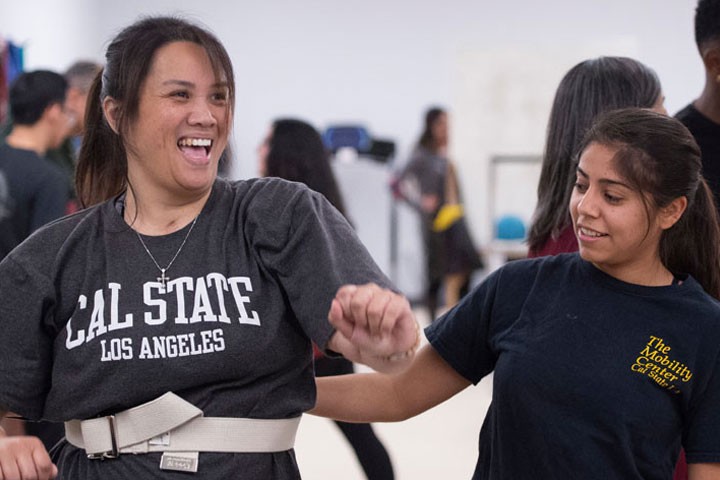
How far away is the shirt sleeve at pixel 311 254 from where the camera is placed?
4.61 ft

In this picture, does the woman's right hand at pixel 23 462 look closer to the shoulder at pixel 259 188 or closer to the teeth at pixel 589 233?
the shoulder at pixel 259 188

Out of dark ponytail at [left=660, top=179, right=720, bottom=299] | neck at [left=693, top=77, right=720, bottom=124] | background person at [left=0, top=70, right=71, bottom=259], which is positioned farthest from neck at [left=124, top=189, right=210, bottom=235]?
background person at [left=0, top=70, right=71, bottom=259]

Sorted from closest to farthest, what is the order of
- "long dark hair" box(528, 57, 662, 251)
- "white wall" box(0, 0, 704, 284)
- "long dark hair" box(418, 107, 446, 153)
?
"long dark hair" box(528, 57, 662, 251), "long dark hair" box(418, 107, 446, 153), "white wall" box(0, 0, 704, 284)

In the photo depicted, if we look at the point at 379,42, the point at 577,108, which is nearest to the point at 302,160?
the point at 577,108

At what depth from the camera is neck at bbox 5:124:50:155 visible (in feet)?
12.5

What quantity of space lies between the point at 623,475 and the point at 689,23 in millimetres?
9341

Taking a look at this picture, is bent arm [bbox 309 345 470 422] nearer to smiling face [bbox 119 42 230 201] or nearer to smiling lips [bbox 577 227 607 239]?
smiling lips [bbox 577 227 607 239]

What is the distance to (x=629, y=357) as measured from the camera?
1.57 metres

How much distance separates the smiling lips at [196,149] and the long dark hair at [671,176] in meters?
0.62

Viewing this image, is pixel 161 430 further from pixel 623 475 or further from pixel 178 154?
pixel 623 475

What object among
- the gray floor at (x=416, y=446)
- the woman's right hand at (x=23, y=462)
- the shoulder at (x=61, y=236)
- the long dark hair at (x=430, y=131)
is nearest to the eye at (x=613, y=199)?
the shoulder at (x=61, y=236)

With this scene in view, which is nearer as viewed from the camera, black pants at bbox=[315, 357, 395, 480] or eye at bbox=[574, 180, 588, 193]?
eye at bbox=[574, 180, 588, 193]

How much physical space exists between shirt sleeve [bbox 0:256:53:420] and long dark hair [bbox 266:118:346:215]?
2388 millimetres

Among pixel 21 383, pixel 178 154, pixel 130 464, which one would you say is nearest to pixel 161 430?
pixel 130 464
